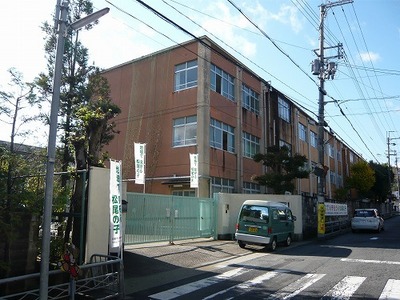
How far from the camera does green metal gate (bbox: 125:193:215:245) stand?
14.2 m

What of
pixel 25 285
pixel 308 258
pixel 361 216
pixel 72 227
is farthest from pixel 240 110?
pixel 25 285

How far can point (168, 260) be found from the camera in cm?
1243

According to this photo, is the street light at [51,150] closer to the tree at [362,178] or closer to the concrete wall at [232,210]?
the concrete wall at [232,210]

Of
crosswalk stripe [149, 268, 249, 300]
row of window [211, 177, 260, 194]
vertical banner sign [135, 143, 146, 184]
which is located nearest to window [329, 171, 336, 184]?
row of window [211, 177, 260, 194]

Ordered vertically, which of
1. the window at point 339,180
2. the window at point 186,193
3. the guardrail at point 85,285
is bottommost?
the guardrail at point 85,285

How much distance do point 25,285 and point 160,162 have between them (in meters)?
18.2

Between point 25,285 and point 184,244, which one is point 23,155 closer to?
point 25,285

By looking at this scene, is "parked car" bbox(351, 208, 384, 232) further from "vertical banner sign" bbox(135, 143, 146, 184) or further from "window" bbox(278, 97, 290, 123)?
"vertical banner sign" bbox(135, 143, 146, 184)

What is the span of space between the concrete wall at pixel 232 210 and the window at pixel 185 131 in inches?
219

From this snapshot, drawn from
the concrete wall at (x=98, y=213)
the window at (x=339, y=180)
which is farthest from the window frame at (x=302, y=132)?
the concrete wall at (x=98, y=213)

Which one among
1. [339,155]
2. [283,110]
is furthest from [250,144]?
[339,155]

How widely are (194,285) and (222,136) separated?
17729 mm

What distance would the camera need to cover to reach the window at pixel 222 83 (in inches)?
1023

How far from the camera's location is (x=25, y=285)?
23.9ft
